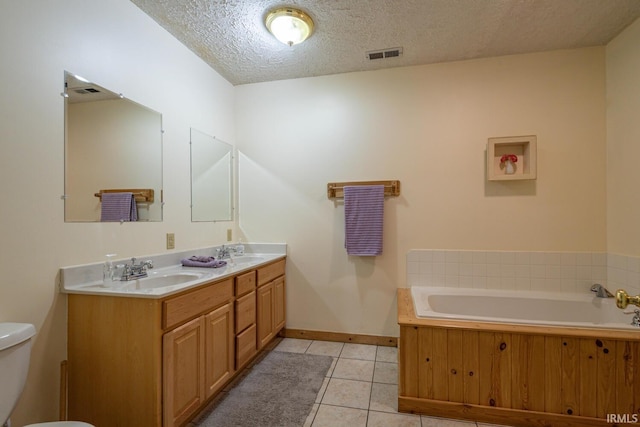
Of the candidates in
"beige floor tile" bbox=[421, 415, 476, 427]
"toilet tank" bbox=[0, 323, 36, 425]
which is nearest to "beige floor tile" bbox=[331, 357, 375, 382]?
"beige floor tile" bbox=[421, 415, 476, 427]

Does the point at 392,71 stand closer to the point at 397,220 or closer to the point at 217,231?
the point at 397,220

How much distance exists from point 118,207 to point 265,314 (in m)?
1.37

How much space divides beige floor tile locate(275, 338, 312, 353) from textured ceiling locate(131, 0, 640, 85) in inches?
101

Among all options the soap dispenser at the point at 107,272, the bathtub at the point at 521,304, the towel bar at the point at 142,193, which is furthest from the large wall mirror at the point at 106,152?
the bathtub at the point at 521,304

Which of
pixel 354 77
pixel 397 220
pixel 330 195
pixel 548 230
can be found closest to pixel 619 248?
pixel 548 230

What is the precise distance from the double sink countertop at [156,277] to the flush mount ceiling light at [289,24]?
5.55 feet

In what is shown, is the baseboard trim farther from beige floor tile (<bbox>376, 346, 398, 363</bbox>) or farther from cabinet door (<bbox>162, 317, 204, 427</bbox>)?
cabinet door (<bbox>162, 317, 204, 427</bbox>)

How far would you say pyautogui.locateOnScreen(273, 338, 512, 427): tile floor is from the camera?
1747 mm

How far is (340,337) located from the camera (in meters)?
2.85

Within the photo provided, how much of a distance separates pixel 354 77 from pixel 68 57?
2.14 meters

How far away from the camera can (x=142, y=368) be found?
1439 mm

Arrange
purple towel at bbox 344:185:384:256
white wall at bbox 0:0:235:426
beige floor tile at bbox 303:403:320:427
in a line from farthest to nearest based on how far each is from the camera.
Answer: purple towel at bbox 344:185:384:256 → beige floor tile at bbox 303:403:320:427 → white wall at bbox 0:0:235:426

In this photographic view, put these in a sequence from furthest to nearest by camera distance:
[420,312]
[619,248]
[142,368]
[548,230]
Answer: [548,230]
[619,248]
[420,312]
[142,368]

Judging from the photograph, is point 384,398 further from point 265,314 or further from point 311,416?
point 265,314
